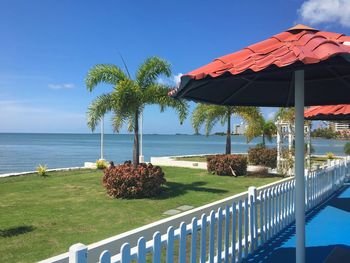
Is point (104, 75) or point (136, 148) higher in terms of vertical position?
point (104, 75)

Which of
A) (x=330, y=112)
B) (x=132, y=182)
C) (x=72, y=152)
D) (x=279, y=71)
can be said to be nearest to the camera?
(x=279, y=71)

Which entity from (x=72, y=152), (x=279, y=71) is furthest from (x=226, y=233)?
(x=72, y=152)

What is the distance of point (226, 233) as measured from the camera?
459 centimetres

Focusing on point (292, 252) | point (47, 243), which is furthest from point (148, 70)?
point (292, 252)

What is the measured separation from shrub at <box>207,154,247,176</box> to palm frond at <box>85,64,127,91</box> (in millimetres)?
6432

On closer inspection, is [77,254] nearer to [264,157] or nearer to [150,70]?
[150,70]

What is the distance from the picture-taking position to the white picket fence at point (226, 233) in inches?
116

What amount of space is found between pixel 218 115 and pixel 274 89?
13440 mm

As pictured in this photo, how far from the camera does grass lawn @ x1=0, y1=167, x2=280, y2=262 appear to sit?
5871 millimetres

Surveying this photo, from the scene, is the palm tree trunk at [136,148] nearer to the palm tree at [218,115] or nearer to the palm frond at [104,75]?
the palm frond at [104,75]

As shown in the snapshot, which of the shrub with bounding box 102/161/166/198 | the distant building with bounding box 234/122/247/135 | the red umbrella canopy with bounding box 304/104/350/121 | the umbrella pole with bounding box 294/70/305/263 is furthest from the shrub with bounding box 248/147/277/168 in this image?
the umbrella pole with bounding box 294/70/305/263

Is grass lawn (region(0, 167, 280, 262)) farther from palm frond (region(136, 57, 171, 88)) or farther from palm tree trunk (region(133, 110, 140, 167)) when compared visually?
palm frond (region(136, 57, 171, 88))

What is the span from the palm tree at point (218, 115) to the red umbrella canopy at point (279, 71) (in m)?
12.3

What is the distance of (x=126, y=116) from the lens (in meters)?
11.5
